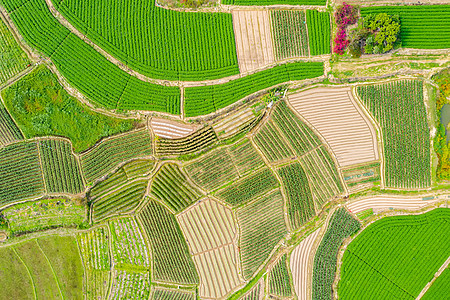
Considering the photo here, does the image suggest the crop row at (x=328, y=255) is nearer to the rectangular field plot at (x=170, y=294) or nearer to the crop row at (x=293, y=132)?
the crop row at (x=293, y=132)

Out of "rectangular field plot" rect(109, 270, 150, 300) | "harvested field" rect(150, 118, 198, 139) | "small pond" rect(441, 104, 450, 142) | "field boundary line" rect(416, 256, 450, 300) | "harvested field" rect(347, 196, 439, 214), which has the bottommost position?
"field boundary line" rect(416, 256, 450, 300)

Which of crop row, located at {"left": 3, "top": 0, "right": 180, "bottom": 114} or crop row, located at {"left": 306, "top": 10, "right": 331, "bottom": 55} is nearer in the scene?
crop row, located at {"left": 3, "top": 0, "right": 180, "bottom": 114}

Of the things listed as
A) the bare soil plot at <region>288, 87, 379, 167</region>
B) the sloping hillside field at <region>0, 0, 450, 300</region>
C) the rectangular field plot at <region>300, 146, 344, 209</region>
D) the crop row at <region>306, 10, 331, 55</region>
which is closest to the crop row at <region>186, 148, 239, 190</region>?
the sloping hillside field at <region>0, 0, 450, 300</region>

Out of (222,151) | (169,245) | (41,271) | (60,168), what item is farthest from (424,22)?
(41,271)

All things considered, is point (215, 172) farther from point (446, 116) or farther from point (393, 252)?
point (446, 116)

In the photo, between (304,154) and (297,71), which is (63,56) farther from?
(304,154)

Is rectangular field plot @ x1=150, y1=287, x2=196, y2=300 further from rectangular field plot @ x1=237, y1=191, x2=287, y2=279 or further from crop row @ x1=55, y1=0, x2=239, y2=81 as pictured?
crop row @ x1=55, y1=0, x2=239, y2=81

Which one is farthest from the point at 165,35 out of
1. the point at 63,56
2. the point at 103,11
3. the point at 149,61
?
the point at 63,56
